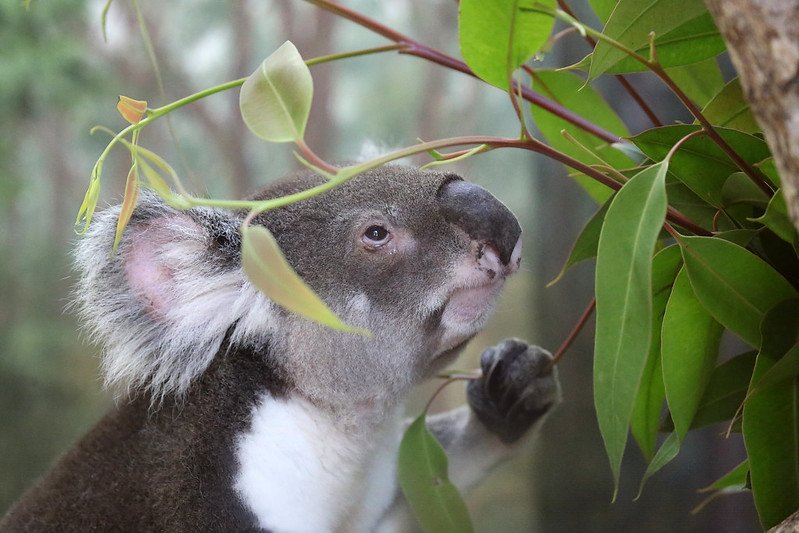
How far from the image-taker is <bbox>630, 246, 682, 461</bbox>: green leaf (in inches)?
41.1

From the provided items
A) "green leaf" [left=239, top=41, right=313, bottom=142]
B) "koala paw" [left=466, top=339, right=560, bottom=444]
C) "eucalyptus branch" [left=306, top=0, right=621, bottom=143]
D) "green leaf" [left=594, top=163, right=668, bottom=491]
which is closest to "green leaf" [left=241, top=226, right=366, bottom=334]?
"green leaf" [left=239, top=41, right=313, bottom=142]

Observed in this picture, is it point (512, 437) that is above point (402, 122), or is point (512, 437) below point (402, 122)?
below

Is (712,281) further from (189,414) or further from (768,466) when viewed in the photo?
(189,414)

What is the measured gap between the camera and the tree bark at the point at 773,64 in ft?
1.83

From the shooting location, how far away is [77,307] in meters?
1.31

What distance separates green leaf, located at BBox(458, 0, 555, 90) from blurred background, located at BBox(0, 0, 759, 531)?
2039mm

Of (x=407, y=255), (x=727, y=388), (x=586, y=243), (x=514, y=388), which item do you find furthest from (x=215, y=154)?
(x=727, y=388)

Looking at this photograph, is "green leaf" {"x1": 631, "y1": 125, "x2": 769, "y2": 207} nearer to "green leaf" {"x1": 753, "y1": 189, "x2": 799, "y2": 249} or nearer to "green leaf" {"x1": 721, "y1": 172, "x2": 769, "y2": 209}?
"green leaf" {"x1": 721, "y1": 172, "x2": 769, "y2": 209}

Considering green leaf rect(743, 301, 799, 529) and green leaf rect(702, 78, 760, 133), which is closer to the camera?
green leaf rect(743, 301, 799, 529)

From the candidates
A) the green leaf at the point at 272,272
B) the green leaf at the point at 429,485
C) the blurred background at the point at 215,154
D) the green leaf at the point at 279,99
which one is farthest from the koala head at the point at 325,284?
the blurred background at the point at 215,154

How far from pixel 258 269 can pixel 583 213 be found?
2.34m

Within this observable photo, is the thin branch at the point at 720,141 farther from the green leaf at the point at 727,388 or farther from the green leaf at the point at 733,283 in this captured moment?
the green leaf at the point at 727,388

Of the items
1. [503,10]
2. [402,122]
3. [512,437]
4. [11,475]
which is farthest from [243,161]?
[503,10]

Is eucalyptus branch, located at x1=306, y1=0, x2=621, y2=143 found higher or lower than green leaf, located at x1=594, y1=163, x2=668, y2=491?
higher
